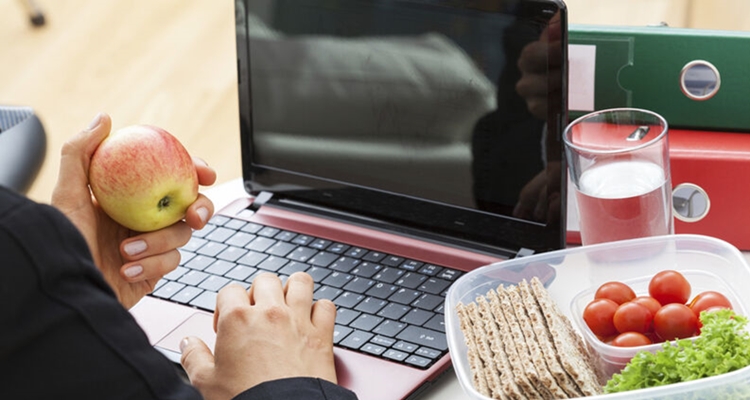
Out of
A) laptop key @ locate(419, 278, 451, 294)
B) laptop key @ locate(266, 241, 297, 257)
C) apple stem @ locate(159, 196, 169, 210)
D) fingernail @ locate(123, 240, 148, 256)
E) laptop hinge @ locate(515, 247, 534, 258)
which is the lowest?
laptop key @ locate(266, 241, 297, 257)

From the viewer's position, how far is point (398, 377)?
0.90 m

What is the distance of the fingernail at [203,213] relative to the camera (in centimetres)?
95

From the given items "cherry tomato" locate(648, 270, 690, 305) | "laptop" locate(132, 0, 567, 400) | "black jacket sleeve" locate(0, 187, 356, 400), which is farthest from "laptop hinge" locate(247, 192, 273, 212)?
"black jacket sleeve" locate(0, 187, 356, 400)

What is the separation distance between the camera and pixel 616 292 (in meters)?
0.88

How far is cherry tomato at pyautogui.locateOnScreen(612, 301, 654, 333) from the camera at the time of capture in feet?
2.76

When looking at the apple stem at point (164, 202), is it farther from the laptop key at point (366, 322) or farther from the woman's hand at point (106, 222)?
the laptop key at point (366, 322)

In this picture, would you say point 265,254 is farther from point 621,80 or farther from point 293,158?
point 621,80

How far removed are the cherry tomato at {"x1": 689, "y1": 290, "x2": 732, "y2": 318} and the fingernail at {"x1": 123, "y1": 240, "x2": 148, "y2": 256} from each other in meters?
0.51

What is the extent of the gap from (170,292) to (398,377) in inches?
12.1

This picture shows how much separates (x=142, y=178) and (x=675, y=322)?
1.63ft

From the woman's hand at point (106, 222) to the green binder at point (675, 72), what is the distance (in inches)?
17.3

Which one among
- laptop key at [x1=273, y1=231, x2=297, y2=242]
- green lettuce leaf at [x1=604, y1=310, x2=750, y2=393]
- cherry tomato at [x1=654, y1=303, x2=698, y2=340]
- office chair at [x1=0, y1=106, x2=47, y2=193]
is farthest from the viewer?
office chair at [x1=0, y1=106, x2=47, y2=193]

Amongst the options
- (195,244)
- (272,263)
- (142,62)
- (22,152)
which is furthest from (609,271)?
(142,62)

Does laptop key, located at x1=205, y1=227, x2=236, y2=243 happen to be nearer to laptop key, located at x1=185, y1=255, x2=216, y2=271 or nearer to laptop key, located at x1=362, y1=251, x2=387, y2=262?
laptop key, located at x1=185, y1=255, x2=216, y2=271
